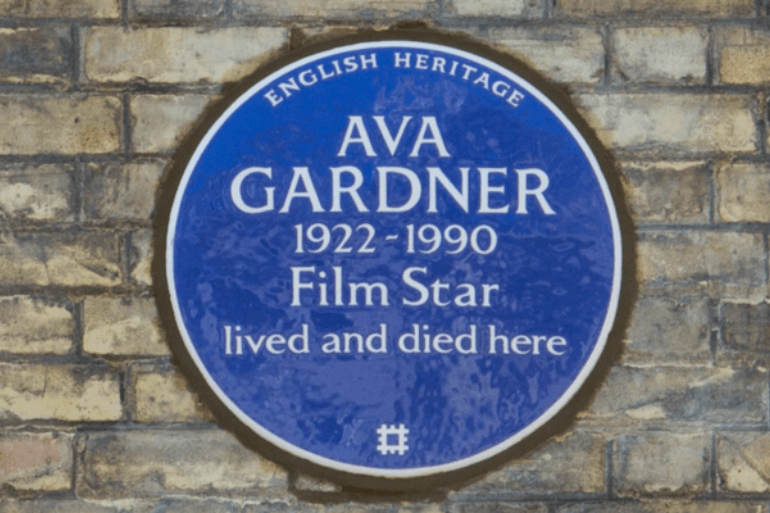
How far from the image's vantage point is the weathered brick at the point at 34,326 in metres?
1.18

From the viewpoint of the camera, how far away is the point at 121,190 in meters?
1.18

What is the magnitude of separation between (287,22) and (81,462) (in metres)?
1.06

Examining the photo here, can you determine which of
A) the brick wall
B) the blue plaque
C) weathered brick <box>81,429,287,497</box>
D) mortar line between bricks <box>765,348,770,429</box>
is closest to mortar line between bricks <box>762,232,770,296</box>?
the brick wall

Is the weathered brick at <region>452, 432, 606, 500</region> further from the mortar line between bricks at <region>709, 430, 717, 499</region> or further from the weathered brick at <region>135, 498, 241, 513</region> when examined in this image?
the weathered brick at <region>135, 498, 241, 513</region>

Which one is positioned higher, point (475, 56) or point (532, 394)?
point (475, 56)

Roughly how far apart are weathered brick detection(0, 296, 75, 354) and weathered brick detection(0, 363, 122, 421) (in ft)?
0.14

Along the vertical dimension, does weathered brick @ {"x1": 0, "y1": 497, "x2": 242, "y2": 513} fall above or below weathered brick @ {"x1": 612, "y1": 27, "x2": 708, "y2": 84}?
below

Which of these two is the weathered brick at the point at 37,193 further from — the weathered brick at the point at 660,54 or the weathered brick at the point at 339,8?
the weathered brick at the point at 660,54

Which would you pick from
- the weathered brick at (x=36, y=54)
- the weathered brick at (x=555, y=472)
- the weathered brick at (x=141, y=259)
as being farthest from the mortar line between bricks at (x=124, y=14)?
the weathered brick at (x=555, y=472)

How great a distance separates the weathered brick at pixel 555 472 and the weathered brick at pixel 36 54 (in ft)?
4.19

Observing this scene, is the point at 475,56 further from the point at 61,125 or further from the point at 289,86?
the point at 61,125

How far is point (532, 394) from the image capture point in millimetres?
1163

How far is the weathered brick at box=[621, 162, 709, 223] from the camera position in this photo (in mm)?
1166

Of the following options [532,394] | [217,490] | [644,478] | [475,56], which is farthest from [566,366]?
[217,490]
